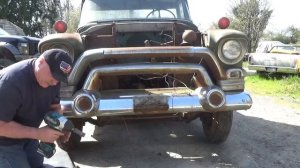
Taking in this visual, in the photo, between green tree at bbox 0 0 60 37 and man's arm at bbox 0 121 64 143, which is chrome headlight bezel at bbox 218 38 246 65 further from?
green tree at bbox 0 0 60 37

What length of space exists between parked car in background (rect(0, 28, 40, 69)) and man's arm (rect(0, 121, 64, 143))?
21.7 feet

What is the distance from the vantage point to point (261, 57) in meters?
12.8

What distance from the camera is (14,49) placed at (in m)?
9.59

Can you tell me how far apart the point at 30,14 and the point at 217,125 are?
2695 cm

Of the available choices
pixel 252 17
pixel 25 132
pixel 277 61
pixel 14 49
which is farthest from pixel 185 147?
pixel 252 17

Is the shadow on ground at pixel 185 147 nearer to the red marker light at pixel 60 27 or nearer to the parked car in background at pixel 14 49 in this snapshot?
the red marker light at pixel 60 27

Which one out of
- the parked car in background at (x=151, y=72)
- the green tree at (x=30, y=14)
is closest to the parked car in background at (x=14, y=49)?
the parked car in background at (x=151, y=72)

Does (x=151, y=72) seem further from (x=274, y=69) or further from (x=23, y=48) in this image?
(x=274, y=69)

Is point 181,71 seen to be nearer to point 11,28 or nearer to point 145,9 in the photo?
point 145,9

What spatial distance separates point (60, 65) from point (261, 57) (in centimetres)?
1076

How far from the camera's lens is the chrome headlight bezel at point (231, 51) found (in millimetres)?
4879

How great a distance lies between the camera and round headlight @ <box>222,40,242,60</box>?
489 cm

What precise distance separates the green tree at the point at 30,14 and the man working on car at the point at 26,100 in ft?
86.0

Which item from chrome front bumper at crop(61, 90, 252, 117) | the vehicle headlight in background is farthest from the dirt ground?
the vehicle headlight in background
